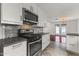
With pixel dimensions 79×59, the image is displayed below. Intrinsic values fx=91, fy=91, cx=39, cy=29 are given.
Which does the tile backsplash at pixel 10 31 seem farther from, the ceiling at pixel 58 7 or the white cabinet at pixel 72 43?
the white cabinet at pixel 72 43

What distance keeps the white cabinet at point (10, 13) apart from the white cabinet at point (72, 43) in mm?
2365

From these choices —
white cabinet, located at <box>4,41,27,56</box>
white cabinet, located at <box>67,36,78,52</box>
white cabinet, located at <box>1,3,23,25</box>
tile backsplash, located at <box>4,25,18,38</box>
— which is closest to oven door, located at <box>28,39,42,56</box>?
white cabinet, located at <box>4,41,27,56</box>

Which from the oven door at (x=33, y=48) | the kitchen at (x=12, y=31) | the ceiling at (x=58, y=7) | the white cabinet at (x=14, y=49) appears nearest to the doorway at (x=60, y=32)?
the ceiling at (x=58, y=7)

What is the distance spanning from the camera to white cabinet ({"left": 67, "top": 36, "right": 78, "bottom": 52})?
3.59 metres

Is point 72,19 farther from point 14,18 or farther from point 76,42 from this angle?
point 14,18

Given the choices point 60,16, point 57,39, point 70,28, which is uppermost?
point 60,16

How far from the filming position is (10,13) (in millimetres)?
1862

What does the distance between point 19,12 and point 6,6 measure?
0.58m

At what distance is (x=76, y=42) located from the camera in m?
3.57

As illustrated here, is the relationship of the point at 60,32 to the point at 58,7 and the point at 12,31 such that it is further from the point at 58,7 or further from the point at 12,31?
the point at 12,31

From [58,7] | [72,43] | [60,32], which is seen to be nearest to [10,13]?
[58,7]

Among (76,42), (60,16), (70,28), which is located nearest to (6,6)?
(76,42)

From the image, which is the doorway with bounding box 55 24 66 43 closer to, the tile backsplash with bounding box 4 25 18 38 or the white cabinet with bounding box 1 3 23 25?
the tile backsplash with bounding box 4 25 18 38

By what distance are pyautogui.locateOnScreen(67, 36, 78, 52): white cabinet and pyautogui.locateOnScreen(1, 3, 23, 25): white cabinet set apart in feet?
7.76
